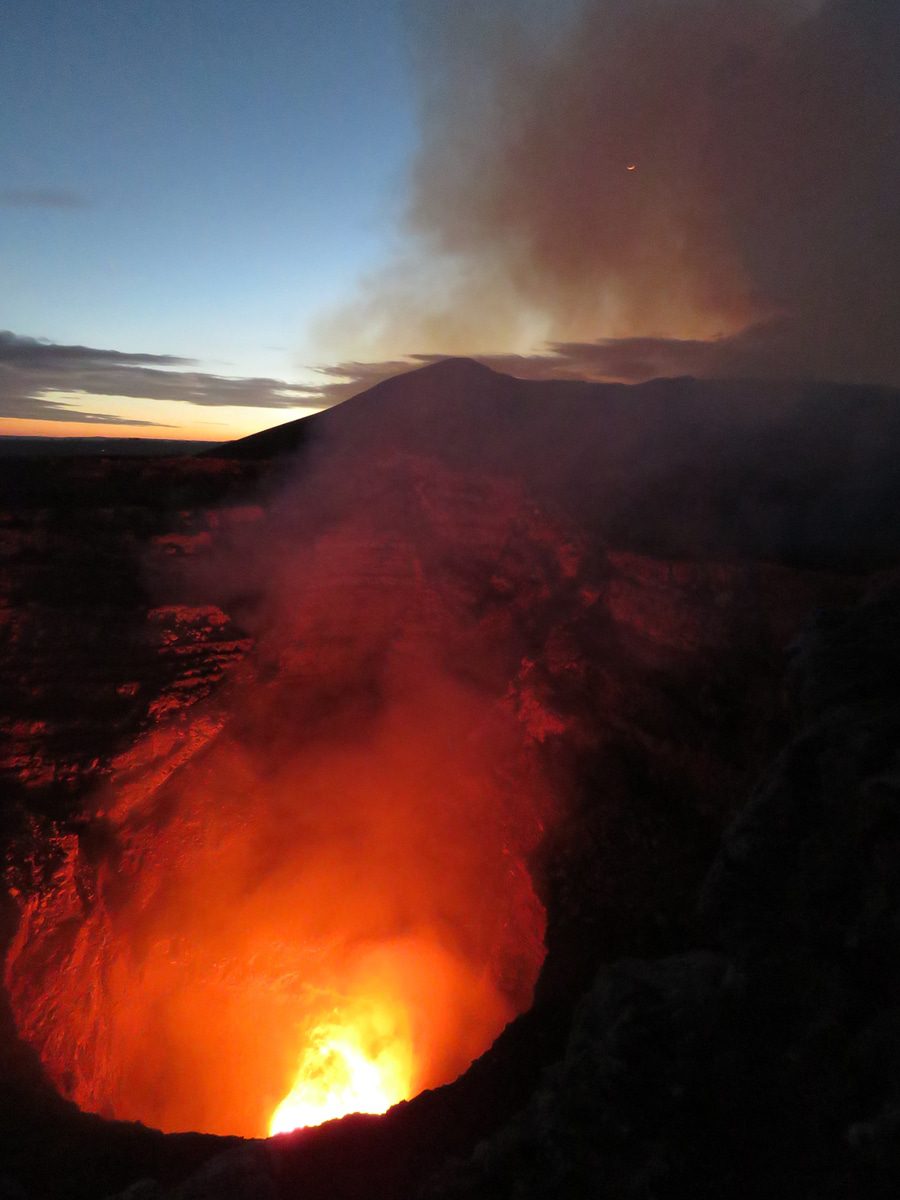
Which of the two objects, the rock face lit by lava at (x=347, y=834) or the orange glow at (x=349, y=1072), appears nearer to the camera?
the rock face lit by lava at (x=347, y=834)

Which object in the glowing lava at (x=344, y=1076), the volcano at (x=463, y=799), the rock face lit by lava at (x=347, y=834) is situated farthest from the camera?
the glowing lava at (x=344, y=1076)

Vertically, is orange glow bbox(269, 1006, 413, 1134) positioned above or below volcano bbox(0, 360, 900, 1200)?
below

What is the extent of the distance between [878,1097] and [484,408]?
31.5 ft

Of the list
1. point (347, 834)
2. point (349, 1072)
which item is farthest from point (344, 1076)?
point (347, 834)

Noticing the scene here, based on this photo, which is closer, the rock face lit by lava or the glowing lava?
the rock face lit by lava

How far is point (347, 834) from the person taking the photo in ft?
33.5

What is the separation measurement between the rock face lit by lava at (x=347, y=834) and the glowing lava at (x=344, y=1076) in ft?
0.10

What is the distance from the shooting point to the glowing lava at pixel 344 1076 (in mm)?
9430

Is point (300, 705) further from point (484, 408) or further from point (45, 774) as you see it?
point (484, 408)

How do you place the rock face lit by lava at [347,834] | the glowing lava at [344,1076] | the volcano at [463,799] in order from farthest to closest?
the glowing lava at [344,1076], the rock face lit by lava at [347,834], the volcano at [463,799]

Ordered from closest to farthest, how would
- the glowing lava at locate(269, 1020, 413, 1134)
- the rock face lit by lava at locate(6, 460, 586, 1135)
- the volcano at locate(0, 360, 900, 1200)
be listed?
1. the volcano at locate(0, 360, 900, 1200)
2. the rock face lit by lava at locate(6, 460, 586, 1135)
3. the glowing lava at locate(269, 1020, 413, 1134)

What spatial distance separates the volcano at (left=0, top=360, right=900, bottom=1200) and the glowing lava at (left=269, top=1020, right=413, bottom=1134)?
5 centimetres

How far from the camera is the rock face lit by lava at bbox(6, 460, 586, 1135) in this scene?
834 centimetres

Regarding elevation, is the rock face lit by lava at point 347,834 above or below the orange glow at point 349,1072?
above
